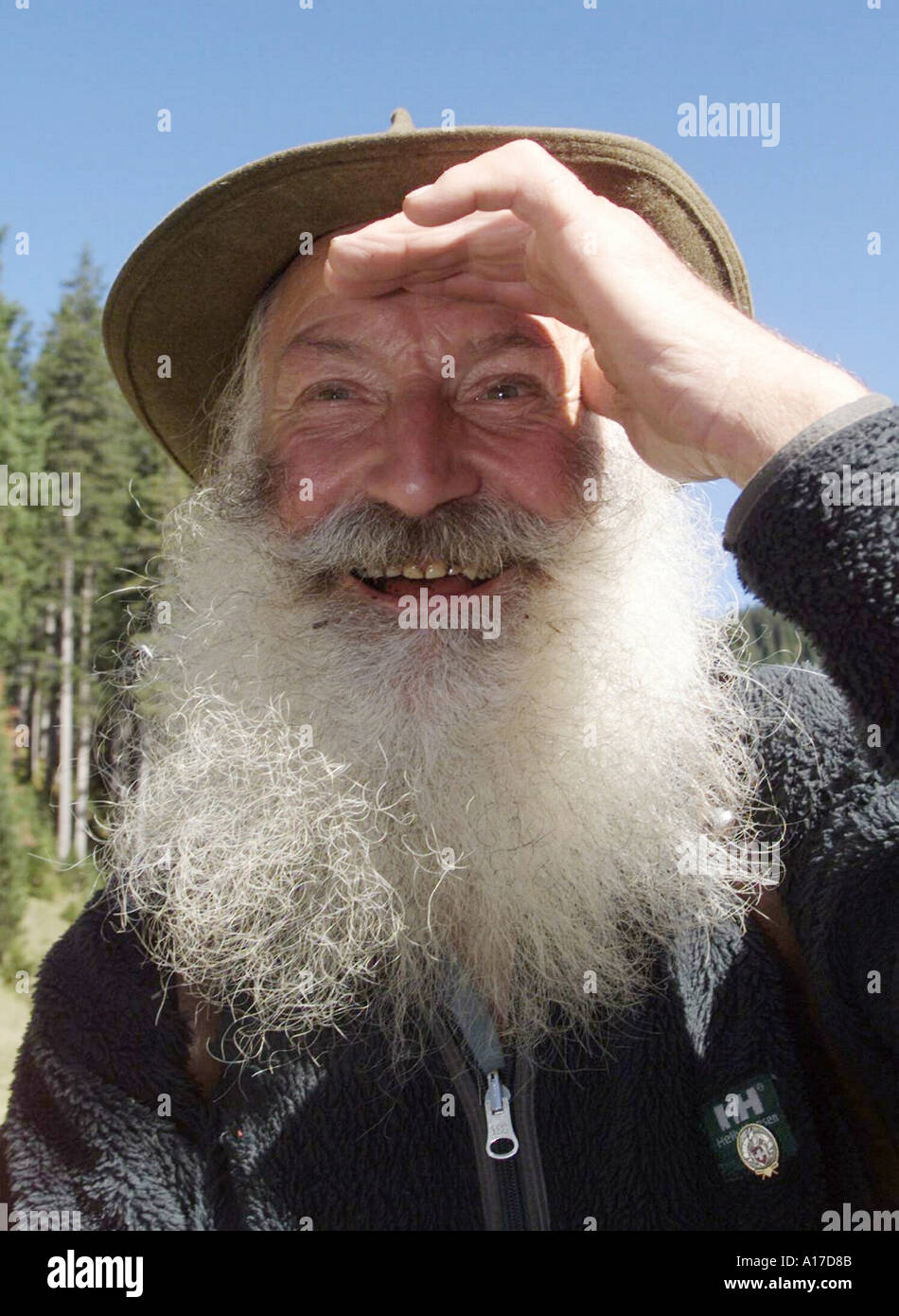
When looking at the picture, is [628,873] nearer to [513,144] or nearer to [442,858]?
Answer: [442,858]

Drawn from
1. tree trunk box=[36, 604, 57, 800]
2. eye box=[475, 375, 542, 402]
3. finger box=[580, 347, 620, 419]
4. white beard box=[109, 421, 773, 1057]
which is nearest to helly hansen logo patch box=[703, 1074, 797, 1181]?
white beard box=[109, 421, 773, 1057]

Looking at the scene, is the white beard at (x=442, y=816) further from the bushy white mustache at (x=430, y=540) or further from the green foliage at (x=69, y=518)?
the green foliage at (x=69, y=518)

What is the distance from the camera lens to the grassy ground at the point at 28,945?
18.7 m

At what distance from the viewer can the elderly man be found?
1.81m

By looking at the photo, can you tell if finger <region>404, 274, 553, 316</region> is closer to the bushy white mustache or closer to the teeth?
the bushy white mustache

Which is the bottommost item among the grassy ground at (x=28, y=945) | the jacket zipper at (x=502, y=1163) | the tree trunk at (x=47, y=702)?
the grassy ground at (x=28, y=945)

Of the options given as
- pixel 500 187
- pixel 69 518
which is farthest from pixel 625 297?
pixel 69 518

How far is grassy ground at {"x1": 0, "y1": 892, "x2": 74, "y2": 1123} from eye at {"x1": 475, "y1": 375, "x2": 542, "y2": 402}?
16860mm

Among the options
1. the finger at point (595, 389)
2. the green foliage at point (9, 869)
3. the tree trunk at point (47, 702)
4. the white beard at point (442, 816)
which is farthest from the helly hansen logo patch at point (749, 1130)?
the tree trunk at point (47, 702)

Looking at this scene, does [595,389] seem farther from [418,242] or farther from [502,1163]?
[502,1163]

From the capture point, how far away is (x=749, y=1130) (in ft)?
5.85

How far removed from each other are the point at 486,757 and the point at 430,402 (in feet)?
2.56

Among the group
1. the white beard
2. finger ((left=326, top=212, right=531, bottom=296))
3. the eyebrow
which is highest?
finger ((left=326, top=212, right=531, bottom=296))

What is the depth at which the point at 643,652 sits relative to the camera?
2359 mm
